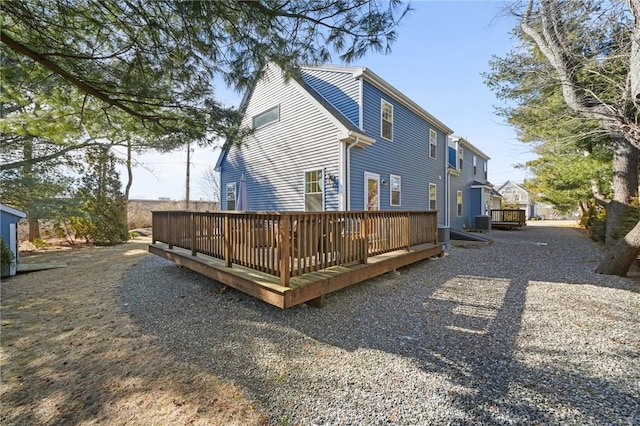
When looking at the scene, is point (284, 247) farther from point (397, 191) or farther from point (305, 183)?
point (397, 191)

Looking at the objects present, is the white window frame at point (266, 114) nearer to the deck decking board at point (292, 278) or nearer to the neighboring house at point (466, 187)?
the deck decking board at point (292, 278)

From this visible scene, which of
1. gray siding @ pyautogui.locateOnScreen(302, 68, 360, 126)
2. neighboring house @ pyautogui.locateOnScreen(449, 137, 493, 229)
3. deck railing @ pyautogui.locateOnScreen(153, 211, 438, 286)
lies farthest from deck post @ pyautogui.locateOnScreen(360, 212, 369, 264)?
neighboring house @ pyautogui.locateOnScreen(449, 137, 493, 229)

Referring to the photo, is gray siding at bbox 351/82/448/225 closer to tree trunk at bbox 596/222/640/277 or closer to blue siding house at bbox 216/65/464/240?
blue siding house at bbox 216/65/464/240

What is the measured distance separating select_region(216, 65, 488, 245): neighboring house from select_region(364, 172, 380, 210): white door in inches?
1.2

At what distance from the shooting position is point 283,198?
9.90 m

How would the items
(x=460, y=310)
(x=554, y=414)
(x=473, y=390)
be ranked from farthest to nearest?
(x=460, y=310) → (x=473, y=390) → (x=554, y=414)

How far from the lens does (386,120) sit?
9719 millimetres

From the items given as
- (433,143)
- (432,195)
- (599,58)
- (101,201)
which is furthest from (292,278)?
(433,143)

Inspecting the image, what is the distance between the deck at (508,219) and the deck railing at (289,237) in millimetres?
15220

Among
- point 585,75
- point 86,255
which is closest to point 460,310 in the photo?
point 585,75

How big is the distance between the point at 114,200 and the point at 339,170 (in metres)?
9.80

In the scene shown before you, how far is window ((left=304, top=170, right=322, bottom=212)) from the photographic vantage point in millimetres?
8789

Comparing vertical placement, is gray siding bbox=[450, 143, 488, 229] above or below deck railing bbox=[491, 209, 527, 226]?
above

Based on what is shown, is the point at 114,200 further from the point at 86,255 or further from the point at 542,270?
the point at 542,270
